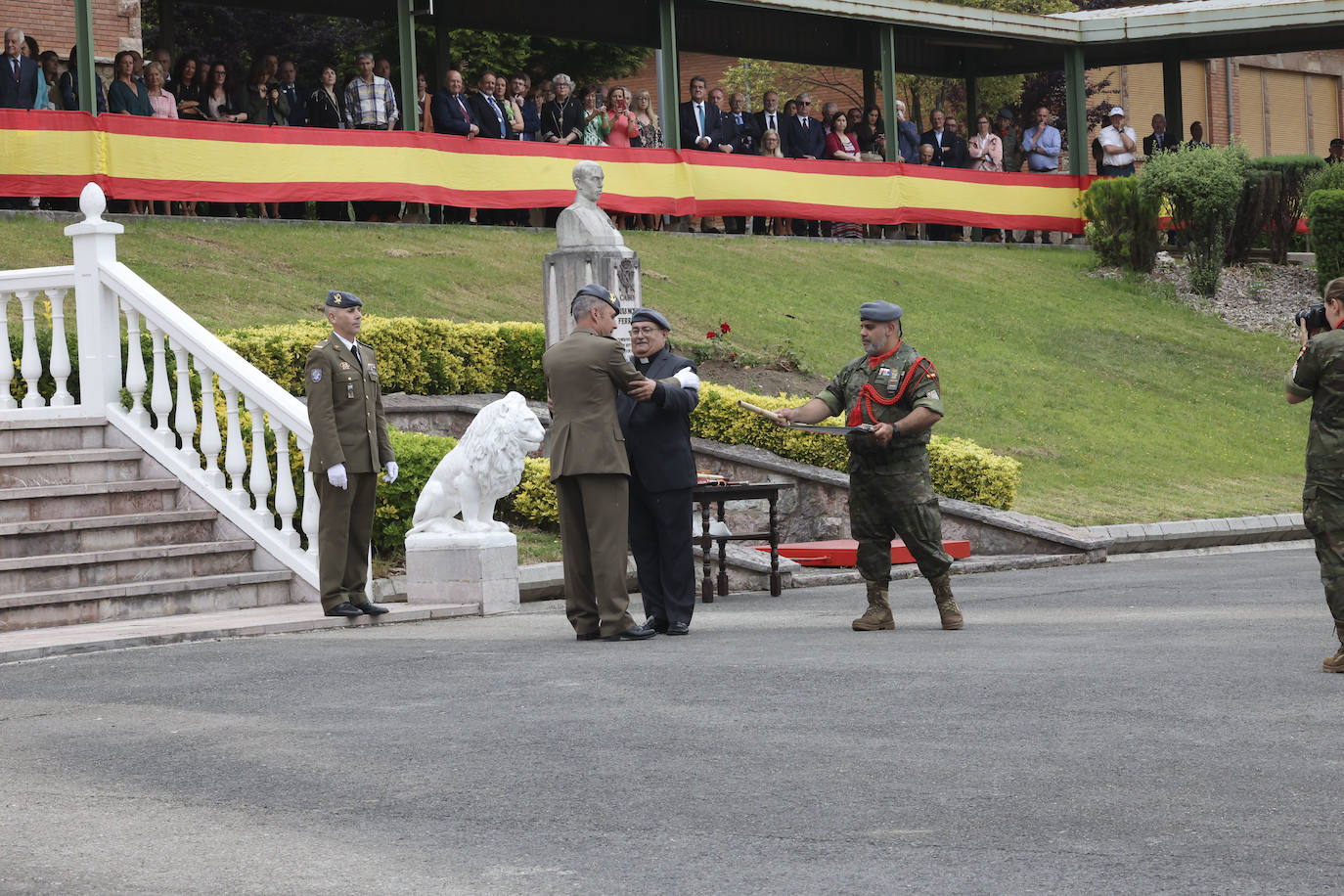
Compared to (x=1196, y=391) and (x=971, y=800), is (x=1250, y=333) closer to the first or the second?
(x=1196, y=391)

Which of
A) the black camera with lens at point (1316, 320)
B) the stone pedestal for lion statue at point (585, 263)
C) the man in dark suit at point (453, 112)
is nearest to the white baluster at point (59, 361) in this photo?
the stone pedestal for lion statue at point (585, 263)

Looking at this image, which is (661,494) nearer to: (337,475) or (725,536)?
(337,475)

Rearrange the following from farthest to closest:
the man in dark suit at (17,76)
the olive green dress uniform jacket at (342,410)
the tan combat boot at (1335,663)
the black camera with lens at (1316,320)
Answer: the man in dark suit at (17,76), the olive green dress uniform jacket at (342,410), the black camera with lens at (1316,320), the tan combat boot at (1335,663)

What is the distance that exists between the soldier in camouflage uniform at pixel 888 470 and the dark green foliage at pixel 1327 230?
20392 millimetres

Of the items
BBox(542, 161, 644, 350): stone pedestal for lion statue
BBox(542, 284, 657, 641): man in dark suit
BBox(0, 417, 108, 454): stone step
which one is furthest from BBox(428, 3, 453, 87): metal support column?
BBox(542, 284, 657, 641): man in dark suit

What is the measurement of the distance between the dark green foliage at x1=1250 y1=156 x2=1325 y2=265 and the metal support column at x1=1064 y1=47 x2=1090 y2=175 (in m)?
3.21

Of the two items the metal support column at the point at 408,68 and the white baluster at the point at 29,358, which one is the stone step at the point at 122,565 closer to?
the white baluster at the point at 29,358

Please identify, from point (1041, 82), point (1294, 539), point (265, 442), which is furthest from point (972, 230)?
point (265, 442)

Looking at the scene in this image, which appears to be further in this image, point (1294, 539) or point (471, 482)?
point (1294, 539)

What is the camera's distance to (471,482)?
11.4m

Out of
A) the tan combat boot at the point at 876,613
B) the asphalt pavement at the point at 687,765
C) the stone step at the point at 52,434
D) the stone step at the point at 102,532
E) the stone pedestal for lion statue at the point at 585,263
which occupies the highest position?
the stone pedestal for lion statue at the point at 585,263

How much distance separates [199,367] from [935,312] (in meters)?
14.3

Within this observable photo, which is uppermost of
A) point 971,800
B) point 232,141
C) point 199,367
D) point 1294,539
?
point 232,141

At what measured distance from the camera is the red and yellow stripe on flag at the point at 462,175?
1969cm
